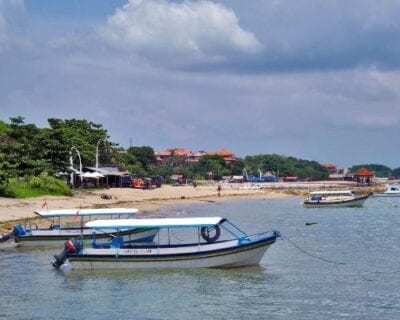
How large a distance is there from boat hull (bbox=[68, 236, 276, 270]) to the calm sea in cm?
35

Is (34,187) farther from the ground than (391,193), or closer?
farther from the ground

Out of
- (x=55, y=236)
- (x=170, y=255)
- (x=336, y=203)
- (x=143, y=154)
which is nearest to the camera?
(x=170, y=255)

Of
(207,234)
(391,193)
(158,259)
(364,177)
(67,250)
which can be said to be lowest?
(158,259)

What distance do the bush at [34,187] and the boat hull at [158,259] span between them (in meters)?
31.4

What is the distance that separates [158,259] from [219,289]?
4091 millimetres

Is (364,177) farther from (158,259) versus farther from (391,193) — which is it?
(158,259)

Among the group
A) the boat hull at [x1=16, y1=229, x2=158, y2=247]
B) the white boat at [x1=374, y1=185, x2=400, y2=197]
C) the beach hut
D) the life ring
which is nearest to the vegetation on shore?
the boat hull at [x1=16, y1=229, x2=158, y2=247]

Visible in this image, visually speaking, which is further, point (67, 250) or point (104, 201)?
point (104, 201)

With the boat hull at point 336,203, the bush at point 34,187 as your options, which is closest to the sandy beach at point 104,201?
the bush at point 34,187

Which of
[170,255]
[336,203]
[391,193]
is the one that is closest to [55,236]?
[170,255]

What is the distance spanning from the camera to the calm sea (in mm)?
21766

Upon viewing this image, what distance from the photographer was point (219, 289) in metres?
25.3

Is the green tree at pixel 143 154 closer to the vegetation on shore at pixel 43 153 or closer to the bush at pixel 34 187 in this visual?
the vegetation on shore at pixel 43 153

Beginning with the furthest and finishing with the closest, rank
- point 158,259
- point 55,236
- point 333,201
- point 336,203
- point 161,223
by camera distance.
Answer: point 336,203 → point 333,201 → point 55,236 → point 161,223 → point 158,259
